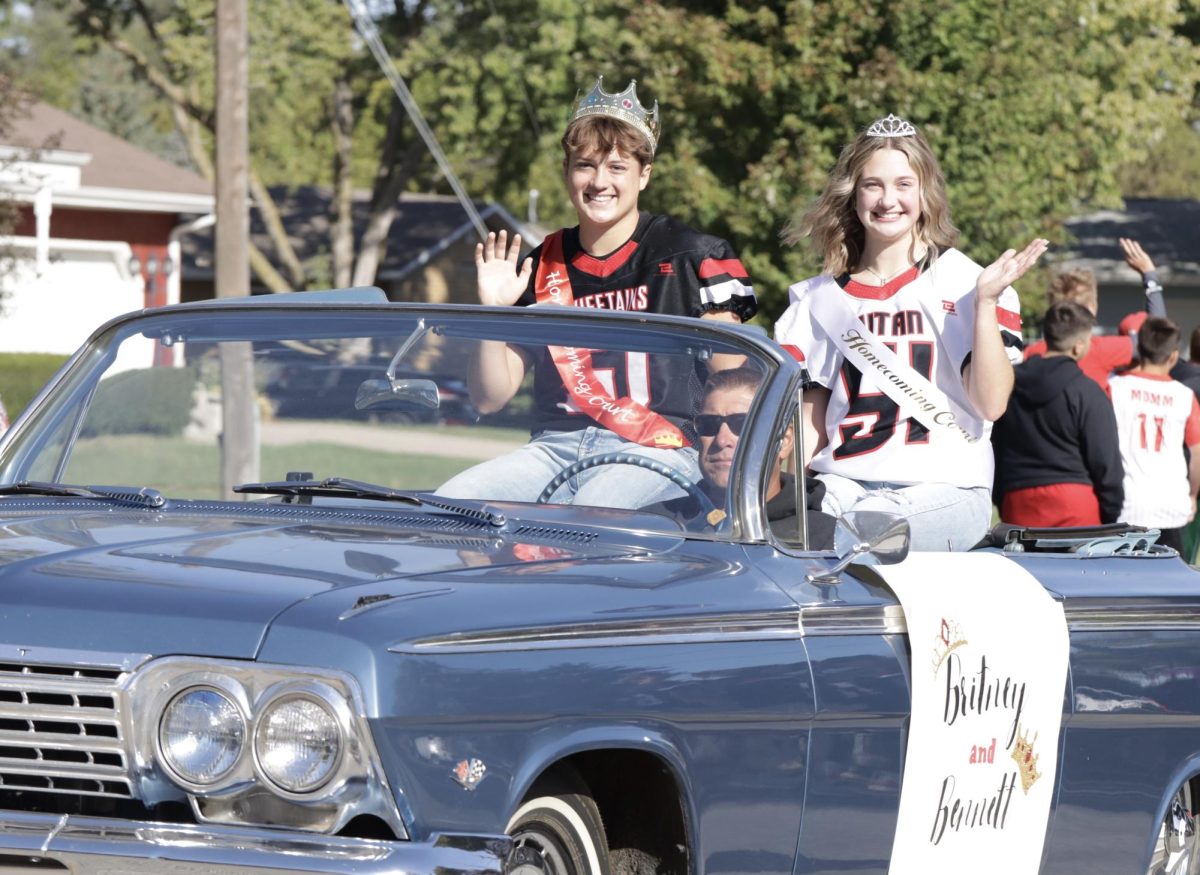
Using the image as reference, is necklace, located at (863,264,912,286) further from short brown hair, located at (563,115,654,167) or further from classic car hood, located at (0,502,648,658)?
classic car hood, located at (0,502,648,658)

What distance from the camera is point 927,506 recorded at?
5410 mm

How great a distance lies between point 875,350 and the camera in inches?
225

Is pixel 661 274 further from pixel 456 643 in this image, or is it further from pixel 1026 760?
pixel 456 643

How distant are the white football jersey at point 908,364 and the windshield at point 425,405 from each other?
3.67 feet

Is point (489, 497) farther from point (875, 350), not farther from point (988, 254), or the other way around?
point (988, 254)

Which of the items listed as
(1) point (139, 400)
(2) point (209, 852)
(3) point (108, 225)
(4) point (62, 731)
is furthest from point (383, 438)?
A: (3) point (108, 225)

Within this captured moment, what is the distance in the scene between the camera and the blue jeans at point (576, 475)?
4441 millimetres

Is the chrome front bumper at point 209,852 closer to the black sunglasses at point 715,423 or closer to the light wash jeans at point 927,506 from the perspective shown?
the black sunglasses at point 715,423

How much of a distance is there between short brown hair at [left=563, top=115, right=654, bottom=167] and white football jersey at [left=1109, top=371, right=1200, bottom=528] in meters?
4.68

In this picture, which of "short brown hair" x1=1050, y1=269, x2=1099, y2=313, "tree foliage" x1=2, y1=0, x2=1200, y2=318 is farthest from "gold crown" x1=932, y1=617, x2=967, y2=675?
"tree foliage" x1=2, y1=0, x2=1200, y2=318

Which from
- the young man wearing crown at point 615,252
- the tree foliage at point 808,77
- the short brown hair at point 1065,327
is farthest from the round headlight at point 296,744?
the tree foliage at point 808,77

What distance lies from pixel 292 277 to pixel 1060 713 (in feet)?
134

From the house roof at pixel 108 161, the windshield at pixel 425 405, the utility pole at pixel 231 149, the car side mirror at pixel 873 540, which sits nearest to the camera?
the car side mirror at pixel 873 540

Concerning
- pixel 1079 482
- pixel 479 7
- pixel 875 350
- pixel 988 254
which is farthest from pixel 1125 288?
pixel 875 350
